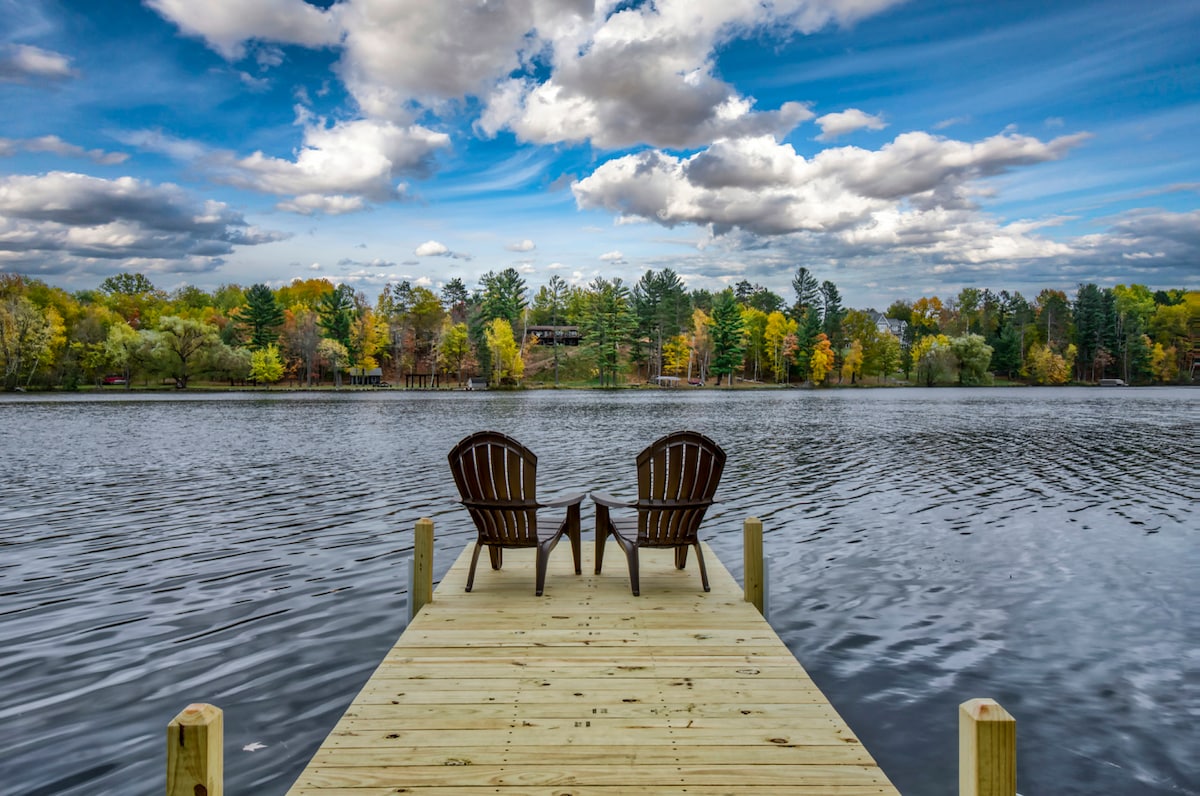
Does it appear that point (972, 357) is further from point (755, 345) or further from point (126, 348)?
point (126, 348)

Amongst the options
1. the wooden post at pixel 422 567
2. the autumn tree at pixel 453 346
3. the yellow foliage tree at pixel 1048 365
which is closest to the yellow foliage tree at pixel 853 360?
the yellow foliage tree at pixel 1048 365

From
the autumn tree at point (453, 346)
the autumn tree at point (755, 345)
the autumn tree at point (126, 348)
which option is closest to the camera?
the autumn tree at point (126, 348)

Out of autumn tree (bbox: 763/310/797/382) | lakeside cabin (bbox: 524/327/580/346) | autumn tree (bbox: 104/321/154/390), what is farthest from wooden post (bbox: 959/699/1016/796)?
lakeside cabin (bbox: 524/327/580/346)

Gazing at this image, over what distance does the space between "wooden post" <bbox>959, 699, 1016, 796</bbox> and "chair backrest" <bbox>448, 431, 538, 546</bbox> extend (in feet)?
13.6

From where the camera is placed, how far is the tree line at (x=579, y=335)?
7481 cm

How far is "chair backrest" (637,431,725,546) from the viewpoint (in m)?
6.00

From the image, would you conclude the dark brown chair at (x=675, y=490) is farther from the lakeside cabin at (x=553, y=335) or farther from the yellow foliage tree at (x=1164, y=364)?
the yellow foliage tree at (x=1164, y=364)

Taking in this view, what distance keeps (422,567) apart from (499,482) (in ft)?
3.12

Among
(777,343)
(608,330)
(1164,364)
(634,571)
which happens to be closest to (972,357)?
(777,343)

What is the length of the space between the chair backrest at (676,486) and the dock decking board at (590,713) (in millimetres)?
739

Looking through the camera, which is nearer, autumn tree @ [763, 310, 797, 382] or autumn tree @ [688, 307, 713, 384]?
autumn tree @ [688, 307, 713, 384]

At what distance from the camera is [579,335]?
111 meters

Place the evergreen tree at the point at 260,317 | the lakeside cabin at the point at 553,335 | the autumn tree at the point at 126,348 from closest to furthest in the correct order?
the autumn tree at the point at 126,348 < the evergreen tree at the point at 260,317 < the lakeside cabin at the point at 553,335

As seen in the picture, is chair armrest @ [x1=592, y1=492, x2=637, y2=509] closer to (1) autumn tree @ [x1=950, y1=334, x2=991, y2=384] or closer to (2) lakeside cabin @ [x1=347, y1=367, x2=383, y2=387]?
(2) lakeside cabin @ [x1=347, y1=367, x2=383, y2=387]
